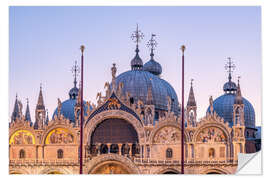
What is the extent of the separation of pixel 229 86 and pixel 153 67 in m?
5.58

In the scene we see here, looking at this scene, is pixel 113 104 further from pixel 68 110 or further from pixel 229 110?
pixel 68 110

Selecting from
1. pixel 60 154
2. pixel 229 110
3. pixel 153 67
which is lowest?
pixel 60 154

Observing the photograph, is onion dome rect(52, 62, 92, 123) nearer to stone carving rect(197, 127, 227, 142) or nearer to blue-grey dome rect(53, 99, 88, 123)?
blue-grey dome rect(53, 99, 88, 123)

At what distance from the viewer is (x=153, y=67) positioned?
4128 centimetres

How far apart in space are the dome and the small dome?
5233mm

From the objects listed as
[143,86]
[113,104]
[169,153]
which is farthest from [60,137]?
[143,86]

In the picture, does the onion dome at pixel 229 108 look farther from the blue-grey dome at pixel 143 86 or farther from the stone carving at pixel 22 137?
the stone carving at pixel 22 137

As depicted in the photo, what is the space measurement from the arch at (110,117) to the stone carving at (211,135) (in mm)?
2789
